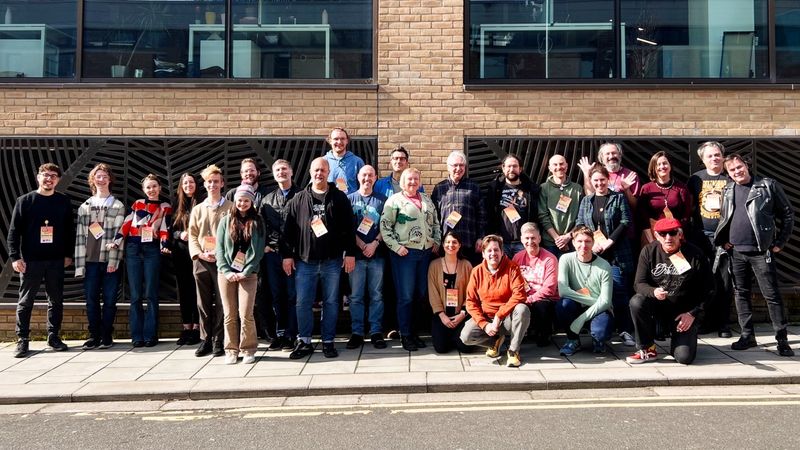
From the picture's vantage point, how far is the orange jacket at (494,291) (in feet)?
21.0

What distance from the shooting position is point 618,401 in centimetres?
524

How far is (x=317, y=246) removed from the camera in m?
6.62

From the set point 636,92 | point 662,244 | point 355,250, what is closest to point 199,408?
point 355,250

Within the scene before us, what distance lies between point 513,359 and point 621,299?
1.69 meters

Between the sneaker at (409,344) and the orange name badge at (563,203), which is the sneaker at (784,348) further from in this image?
the sneaker at (409,344)

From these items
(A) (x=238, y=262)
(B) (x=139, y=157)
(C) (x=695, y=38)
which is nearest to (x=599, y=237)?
(C) (x=695, y=38)

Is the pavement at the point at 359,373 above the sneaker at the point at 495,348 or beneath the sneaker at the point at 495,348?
beneath

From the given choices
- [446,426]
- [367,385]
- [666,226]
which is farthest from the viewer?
[666,226]

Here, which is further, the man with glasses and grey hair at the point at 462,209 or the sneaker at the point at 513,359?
the man with glasses and grey hair at the point at 462,209

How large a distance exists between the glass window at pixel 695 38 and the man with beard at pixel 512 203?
245 centimetres

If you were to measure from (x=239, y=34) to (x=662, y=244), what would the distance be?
19.2 feet

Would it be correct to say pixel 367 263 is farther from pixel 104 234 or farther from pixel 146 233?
pixel 104 234

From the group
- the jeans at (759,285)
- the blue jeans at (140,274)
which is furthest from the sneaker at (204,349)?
the jeans at (759,285)

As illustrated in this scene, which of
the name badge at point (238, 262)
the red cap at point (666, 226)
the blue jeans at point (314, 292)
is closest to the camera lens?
the red cap at point (666, 226)
